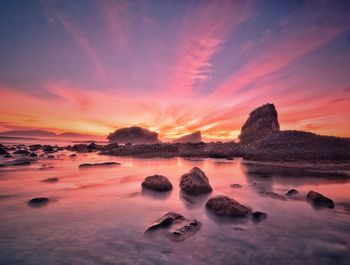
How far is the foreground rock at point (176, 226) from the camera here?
441 centimetres

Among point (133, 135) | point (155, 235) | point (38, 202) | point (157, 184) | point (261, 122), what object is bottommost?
point (155, 235)

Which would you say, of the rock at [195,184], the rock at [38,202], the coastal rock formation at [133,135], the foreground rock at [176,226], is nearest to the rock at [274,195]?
the rock at [195,184]

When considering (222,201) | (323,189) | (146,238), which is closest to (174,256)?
(146,238)

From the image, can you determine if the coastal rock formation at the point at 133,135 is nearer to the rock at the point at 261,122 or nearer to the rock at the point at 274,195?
the rock at the point at 261,122

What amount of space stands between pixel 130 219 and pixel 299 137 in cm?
2236

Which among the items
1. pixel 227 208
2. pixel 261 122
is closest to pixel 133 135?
pixel 261 122

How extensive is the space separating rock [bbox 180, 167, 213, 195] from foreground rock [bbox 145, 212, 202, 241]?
3155 millimetres

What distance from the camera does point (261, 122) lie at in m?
36.7

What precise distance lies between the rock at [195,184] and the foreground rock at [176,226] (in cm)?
316

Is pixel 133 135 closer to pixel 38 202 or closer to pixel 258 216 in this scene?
pixel 38 202

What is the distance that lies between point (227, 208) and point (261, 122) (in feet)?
112

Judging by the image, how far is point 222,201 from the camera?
5996 mm

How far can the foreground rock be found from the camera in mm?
4410

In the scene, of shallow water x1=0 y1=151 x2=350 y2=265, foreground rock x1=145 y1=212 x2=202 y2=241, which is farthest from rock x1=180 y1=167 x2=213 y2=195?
foreground rock x1=145 y1=212 x2=202 y2=241
